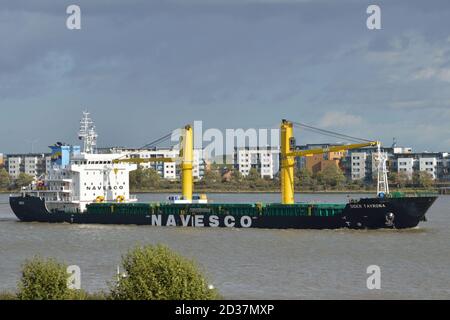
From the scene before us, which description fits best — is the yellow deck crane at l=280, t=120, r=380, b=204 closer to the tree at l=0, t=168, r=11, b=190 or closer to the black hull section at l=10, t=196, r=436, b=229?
the black hull section at l=10, t=196, r=436, b=229

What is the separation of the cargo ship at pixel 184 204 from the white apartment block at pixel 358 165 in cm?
7398

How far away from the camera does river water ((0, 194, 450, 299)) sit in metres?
24.5

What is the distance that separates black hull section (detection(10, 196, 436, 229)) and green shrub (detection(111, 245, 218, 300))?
23.7m

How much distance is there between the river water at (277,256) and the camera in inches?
966

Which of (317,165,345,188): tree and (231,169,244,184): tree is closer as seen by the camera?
(317,165,345,188): tree

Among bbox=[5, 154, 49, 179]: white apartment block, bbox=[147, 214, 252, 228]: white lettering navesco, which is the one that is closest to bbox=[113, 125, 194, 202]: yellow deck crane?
bbox=[147, 214, 252, 228]: white lettering navesco

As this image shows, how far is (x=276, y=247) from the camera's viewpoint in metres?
34.5

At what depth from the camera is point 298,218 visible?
42.9 m

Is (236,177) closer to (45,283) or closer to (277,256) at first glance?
(277,256)

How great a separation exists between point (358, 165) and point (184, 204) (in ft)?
263

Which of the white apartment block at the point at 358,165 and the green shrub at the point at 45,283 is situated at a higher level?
the white apartment block at the point at 358,165

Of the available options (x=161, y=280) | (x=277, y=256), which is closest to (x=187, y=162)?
(x=277, y=256)

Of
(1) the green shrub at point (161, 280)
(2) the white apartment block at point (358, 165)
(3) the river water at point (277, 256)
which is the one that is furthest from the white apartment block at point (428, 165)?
(1) the green shrub at point (161, 280)

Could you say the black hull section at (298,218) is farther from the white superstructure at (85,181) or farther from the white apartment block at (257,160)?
the white apartment block at (257,160)
